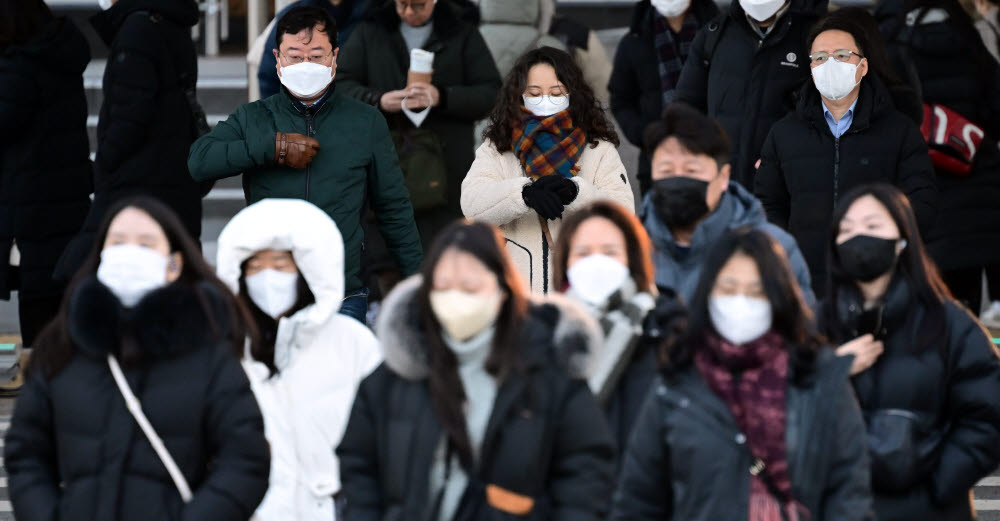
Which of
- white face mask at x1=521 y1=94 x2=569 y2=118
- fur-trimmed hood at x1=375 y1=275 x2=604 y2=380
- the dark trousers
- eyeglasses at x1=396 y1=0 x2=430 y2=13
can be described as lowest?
the dark trousers

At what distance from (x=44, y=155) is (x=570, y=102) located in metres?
3.12

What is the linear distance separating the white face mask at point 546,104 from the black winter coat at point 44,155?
2.88 m

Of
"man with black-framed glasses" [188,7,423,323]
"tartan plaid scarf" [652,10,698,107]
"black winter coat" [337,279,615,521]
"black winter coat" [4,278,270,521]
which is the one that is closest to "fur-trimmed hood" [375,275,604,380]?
"black winter coat" [337,279,615,521]

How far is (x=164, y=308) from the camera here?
534 cm

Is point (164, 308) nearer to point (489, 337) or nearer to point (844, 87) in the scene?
point (489, 337)

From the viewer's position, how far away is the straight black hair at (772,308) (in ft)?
17.2

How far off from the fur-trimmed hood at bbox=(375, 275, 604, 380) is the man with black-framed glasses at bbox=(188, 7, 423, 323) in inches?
97.6

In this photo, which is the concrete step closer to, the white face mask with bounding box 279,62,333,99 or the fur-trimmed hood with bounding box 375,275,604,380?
the white face mask with bounding box 279,62,333,99

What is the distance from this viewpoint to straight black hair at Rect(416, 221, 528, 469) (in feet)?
16.3

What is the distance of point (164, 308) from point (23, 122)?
15.5ft

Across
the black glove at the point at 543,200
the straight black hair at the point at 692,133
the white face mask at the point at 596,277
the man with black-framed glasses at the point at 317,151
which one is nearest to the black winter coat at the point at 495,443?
the white face mask at the point at 596,277

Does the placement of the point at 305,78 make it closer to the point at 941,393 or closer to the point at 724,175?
the point at 724,175

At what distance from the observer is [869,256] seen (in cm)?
600

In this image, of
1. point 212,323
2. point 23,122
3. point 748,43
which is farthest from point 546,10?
point 212,323
